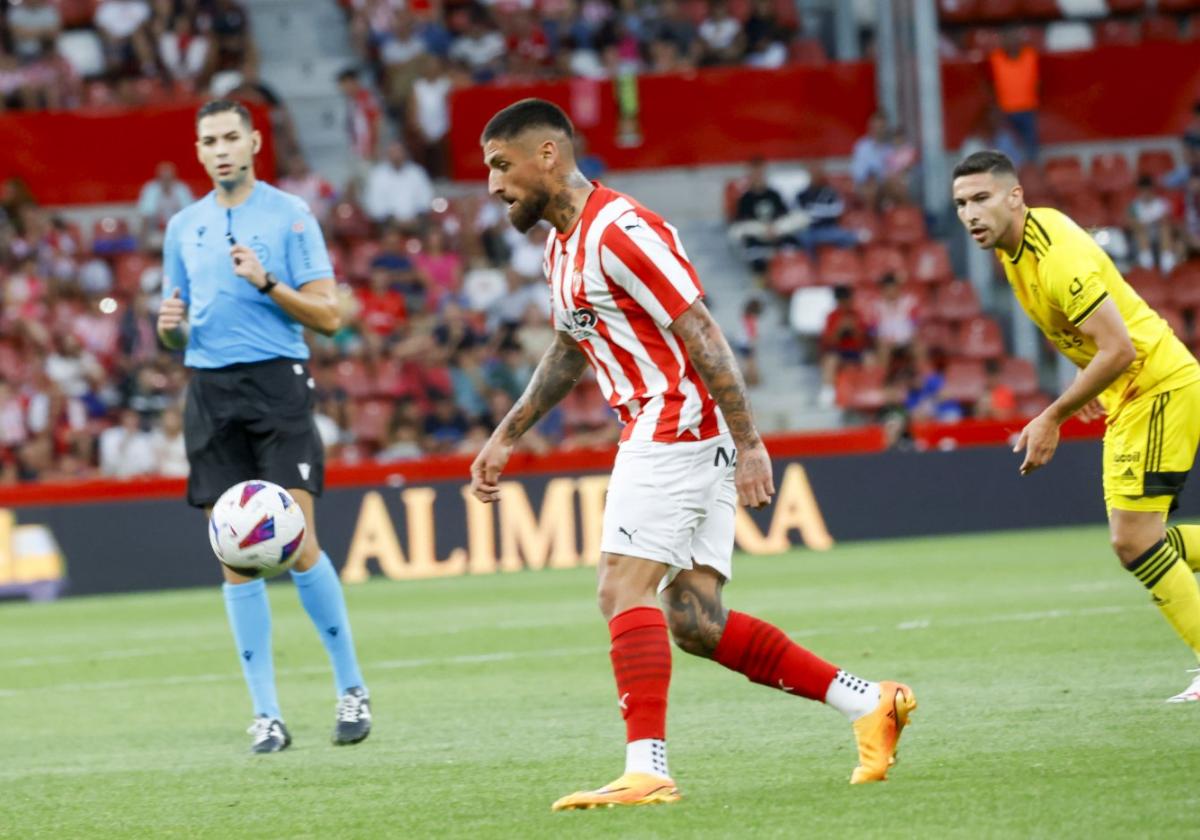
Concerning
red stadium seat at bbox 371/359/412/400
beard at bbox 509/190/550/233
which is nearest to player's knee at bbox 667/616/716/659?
beard at bbox 509/190/550/233

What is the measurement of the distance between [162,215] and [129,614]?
25.2 feet

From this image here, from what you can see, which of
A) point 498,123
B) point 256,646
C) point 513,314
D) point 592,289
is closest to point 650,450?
point 592,289

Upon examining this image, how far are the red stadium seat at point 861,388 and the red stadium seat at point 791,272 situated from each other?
5.42 ft

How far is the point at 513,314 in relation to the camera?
21016mm

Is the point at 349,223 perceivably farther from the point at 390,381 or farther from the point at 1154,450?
the point at 1154,450

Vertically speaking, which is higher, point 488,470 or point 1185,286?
point 488,470

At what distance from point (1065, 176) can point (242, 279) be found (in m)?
17.6

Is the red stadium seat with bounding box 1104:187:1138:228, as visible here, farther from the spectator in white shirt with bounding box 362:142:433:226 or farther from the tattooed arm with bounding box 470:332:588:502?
the tattooed arm with bounding box 470:332:588:502

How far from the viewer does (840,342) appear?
21.2 m

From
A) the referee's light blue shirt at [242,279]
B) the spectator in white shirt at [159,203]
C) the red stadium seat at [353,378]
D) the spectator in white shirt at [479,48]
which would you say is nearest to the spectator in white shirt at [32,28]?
the spectator in white shirt at [159,203]

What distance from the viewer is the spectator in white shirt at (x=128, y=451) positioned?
59.7ft

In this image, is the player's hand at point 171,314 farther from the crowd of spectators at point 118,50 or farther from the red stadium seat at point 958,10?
the red stadium seat at point 958,10

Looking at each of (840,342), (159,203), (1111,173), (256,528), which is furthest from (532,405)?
(1111,173)

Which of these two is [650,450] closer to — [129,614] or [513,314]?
[129,614]
